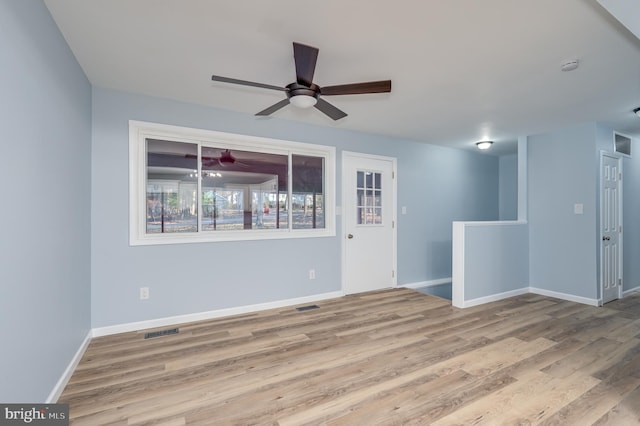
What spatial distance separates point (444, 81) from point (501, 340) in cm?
259

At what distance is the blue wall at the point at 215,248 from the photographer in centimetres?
301

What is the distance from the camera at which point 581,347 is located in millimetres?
2773

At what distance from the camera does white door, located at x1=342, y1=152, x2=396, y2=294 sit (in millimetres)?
4504

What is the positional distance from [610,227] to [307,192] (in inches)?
173

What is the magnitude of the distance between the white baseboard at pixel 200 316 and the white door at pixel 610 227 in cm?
385

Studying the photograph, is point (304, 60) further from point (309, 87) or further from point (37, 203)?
point (37, 203)

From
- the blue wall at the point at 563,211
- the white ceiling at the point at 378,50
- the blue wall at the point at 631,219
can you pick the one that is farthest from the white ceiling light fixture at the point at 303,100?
the blue wall at the point at 631,219

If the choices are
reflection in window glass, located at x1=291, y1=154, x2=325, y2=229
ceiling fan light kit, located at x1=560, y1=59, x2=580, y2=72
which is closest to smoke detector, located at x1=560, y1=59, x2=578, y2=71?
ceiling fan light kit, located at x1=560, y1=59, x2=580, y2=72

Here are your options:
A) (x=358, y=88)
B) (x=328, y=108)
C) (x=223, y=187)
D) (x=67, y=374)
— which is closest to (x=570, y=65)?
(x=358, y=88)

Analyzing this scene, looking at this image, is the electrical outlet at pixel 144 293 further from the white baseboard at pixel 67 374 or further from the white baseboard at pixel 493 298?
the white baseboard at pixel 493 298

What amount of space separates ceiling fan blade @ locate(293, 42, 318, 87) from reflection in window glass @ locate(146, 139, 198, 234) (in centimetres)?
188

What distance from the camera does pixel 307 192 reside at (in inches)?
168

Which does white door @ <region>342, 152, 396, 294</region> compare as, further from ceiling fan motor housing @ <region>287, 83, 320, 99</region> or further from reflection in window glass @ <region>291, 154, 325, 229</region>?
ceiling fan motor housing @ <region>287, 83, 320, 99</region>

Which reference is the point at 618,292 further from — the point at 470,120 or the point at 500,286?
the point at 470,120
